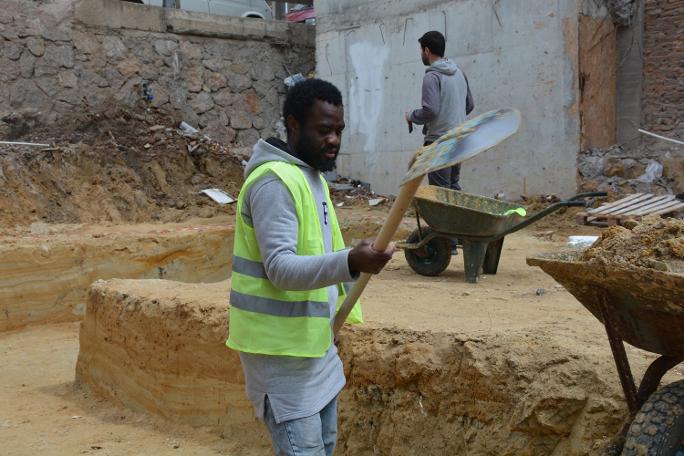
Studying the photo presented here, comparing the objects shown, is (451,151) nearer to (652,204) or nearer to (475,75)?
(652,204)

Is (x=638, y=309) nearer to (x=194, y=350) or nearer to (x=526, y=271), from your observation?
(x=194, y=350)

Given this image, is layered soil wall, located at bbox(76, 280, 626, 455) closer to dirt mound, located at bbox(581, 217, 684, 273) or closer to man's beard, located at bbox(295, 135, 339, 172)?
dirt mound, located at bbox(581, 217, 684, 273)

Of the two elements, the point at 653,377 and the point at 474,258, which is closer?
the point at 653,377

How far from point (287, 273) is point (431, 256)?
16.0ft

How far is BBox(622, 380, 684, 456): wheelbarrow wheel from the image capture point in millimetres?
2600

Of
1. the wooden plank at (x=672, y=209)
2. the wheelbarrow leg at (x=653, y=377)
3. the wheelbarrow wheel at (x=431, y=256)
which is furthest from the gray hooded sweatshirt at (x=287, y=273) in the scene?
the wooden plank at (x=672, y=209)

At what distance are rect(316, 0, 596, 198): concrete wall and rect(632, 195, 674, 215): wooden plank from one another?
117 cm

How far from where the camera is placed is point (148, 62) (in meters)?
12.8

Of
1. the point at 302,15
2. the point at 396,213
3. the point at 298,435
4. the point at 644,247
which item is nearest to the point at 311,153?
the point at 396,213

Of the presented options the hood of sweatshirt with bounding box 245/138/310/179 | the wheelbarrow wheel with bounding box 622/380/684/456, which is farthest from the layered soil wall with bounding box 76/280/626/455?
the hood of sweatshirt with bounding box 245/138/310/179

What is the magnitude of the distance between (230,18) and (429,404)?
11.0 metres

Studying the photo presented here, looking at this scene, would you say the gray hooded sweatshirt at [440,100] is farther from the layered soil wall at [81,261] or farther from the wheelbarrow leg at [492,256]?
the layered soil wall at [81,261]

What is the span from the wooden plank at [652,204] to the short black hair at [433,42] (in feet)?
10.6

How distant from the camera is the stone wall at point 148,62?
11578mm
